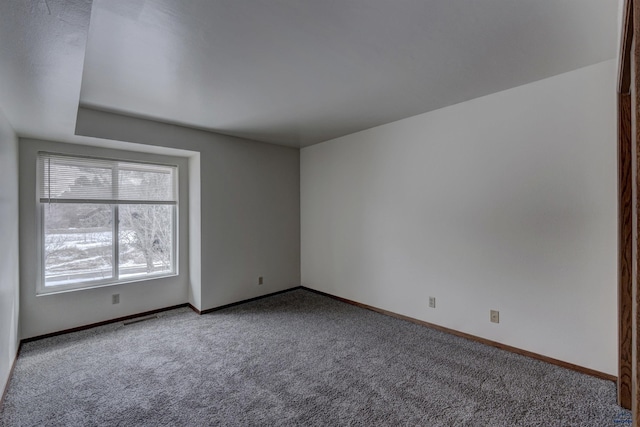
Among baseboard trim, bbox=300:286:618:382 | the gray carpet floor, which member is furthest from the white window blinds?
baseboard trim, bbox=300:286:618:382

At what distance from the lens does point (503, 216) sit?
9.55 feet

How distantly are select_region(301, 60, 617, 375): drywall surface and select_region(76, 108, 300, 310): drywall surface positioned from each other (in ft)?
3.96

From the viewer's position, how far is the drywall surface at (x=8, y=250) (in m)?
2.30

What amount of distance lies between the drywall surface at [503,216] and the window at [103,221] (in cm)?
264

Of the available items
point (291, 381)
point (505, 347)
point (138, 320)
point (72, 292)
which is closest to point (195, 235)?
point (138, 320)

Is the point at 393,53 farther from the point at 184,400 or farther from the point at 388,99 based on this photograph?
the point at 184,400

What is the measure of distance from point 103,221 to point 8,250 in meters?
1.24

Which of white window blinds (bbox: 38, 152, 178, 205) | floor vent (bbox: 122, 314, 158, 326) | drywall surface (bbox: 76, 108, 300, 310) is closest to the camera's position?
white window blinds (bbox: 38, 152, 178, 205)

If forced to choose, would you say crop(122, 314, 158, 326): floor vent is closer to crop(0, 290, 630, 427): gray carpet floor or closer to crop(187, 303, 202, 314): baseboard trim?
crop(0, 290, 630, 427): gray carpet floor

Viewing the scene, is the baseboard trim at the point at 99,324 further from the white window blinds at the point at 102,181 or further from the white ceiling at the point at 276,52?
the white ceiling at the point at 276,52

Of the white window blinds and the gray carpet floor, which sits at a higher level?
the white window blinds

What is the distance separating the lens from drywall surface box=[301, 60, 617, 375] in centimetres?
243

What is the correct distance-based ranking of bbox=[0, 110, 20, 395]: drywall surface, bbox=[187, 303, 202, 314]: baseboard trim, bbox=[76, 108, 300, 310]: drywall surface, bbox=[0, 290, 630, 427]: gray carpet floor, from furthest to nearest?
bbox=[187, 303, 202, 314]: baseboard trim, bbox=[76, 108, 300, 310]: drywall surface, bbox=[0, 110, 20, 395]: drywall surface, bbox=[0, 290, 630, 427]: gray carpet floor

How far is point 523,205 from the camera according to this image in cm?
279
